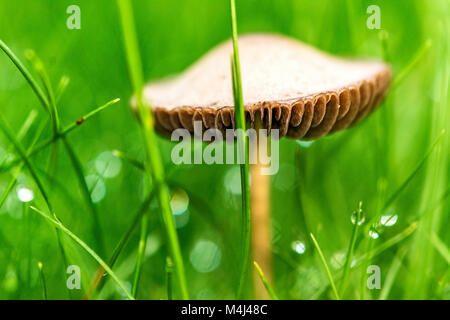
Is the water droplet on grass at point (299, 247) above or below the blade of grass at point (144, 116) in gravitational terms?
below

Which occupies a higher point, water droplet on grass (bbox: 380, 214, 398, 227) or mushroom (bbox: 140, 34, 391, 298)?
mushroom (bbox: 140, 34, 391, 298)

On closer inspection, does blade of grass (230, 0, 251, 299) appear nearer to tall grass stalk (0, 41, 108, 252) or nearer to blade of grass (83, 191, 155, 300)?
blade of grass (83, 191, 155, 300)

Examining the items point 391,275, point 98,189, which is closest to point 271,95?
point 391,275

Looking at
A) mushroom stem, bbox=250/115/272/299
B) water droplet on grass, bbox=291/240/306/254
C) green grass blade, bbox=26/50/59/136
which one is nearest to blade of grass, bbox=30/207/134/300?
green grass blade, bbox=26/50/59/136

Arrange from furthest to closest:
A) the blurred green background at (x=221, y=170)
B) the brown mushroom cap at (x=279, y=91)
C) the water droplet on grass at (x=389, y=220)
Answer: the blurred green background at (x=221, y=170), the water droplet on grass at (x=389, y=220), the brown mushroom cap at (x=279, y=91)

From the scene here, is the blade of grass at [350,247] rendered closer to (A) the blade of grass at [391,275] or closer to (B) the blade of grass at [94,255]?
(A) the blade of grass at [391,275]

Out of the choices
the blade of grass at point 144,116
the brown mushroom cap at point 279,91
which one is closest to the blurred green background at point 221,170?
the brown mushroom cap at point 279,91
